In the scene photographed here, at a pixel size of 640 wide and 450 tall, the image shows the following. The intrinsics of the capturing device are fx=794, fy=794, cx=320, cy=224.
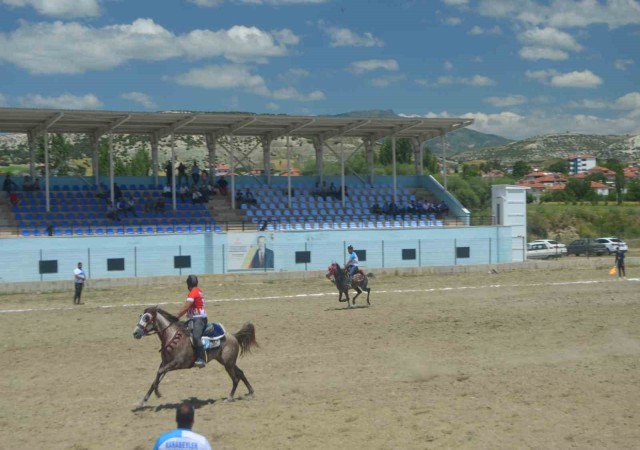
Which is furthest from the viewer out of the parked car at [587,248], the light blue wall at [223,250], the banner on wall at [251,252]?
the parked car at [587,248]

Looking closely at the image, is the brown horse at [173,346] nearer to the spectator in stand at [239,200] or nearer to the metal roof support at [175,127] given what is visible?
the metal roof support at [175,127]

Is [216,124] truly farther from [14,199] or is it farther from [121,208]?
[14,199]

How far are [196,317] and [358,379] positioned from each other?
3483mm

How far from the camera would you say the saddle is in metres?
13.2

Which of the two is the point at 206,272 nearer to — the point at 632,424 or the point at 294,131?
the point at 294,131

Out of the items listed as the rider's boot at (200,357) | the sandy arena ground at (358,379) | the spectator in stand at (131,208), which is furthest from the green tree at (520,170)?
the rider's boot at (200,357)

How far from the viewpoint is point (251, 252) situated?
3806cm

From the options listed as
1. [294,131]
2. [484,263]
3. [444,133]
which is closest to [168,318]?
[484,263]

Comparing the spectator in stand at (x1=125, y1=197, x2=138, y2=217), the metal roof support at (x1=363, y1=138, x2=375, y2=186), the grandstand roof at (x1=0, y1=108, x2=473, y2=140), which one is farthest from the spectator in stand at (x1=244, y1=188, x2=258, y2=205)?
the metal roof support at (x1=363, y1=138, x2=375, y2=186)

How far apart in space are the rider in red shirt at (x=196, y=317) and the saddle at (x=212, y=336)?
0.22 ft

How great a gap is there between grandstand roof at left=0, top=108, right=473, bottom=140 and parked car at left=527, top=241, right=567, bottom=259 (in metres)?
9.56

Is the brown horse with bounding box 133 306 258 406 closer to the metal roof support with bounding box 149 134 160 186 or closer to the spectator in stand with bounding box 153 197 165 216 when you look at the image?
the spectator in stand with bounding box 153 197 165 216

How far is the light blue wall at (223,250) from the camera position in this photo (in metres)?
34.5

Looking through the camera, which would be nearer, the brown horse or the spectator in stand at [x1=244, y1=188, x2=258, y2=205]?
the brown horse
